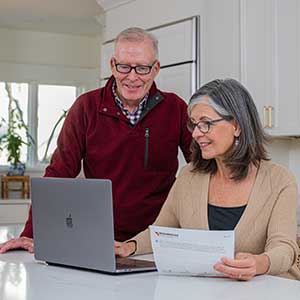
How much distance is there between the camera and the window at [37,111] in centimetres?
675

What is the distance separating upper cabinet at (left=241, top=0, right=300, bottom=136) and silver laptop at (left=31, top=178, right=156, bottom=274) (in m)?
1.85

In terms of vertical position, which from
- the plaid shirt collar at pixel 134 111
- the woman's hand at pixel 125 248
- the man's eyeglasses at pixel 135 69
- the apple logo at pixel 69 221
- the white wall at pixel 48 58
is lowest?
the woman's hand at pixel 125 248

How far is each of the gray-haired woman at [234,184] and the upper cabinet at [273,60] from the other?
1521 mm

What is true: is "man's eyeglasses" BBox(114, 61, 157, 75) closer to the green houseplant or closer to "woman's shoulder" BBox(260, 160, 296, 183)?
"woman's shoulder" BBox(260, 160, 296, 183)

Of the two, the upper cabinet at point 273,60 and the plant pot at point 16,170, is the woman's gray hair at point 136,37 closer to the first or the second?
the upper cabinet at point 273,60

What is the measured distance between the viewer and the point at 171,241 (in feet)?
5.10

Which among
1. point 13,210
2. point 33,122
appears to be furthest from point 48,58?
point 13,210

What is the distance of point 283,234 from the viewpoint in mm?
1740

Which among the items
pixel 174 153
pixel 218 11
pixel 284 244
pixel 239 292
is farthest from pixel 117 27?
pixel 239 292

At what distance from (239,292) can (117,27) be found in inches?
130

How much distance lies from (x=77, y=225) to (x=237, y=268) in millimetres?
450

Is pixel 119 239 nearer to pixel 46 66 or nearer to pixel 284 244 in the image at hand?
pixel 284 244

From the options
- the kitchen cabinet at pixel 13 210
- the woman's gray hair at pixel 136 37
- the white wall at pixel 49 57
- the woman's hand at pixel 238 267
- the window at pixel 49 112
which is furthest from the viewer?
the window at pixel 49 112

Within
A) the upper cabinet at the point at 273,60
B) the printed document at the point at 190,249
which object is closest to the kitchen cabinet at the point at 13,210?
the upper cabinet at the point at 273,60
